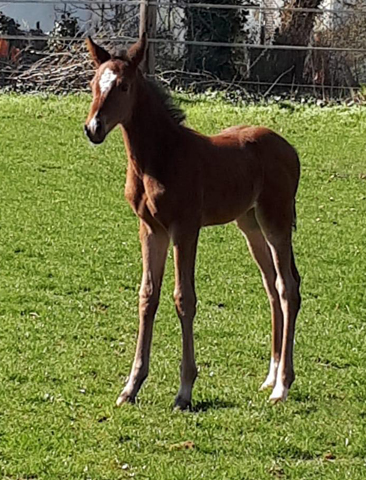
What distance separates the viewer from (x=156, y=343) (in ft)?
21.7

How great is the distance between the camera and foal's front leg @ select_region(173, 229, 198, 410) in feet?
17.4

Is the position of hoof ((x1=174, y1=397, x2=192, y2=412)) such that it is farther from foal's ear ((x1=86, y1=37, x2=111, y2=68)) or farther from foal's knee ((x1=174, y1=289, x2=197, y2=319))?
foal's ear ((x1=86, y1=37, x2=111, y2=68))

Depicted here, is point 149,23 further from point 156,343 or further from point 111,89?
point 111,89

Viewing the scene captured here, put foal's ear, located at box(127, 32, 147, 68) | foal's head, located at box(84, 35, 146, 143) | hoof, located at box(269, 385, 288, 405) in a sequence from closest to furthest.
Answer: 1. foal's head, located at box(84, 35, 146, 143)
2. foal's ear, located at box(127, 32, 147, 68)
3. hoof, located at box(269, 385, 288, 405)

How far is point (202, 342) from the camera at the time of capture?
6.65 meters

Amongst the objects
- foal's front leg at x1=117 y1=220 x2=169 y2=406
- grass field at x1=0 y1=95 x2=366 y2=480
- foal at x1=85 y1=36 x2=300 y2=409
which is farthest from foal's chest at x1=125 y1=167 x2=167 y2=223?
grass field at x1=0 y1=95 x2=366 y2=480

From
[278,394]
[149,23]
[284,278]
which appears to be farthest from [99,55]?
[149,23]

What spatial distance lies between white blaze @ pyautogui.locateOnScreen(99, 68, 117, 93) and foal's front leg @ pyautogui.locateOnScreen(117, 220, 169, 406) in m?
0.84

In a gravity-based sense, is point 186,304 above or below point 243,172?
below

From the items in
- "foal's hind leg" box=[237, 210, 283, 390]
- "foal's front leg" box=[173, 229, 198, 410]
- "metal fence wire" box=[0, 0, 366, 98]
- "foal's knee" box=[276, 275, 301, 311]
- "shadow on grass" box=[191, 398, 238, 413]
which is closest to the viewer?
"foal's front leg" box=[173, 229, 198, 410]

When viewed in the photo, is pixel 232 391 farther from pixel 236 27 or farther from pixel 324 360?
pixel 236 27

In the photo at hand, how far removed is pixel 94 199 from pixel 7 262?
2435mm

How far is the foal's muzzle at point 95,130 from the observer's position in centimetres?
491

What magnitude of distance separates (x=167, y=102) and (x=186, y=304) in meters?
1.13
